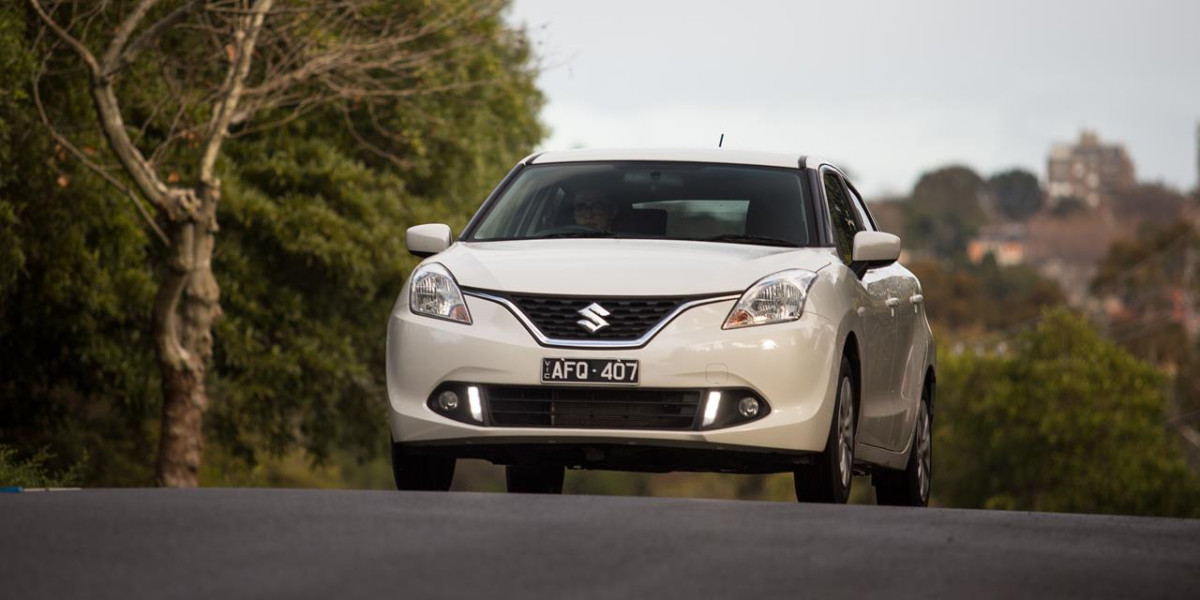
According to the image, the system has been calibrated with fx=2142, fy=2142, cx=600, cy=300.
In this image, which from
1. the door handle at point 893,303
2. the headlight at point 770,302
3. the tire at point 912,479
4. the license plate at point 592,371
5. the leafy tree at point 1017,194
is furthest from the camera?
the leafy tree at point 1017,194

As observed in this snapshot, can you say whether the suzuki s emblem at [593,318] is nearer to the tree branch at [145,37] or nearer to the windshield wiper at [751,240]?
the windshield wiper at [751,240]

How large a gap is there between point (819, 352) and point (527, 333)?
1.21m

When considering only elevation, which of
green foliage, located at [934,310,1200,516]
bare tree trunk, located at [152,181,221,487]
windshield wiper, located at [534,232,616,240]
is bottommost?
green foliage, located at [934,310,1200,516]

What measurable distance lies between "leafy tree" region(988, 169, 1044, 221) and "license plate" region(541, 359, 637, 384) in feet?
596

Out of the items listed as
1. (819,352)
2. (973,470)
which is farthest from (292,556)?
(973,470)

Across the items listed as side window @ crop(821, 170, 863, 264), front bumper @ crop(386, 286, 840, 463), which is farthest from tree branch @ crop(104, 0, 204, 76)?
front bumper @ crop(386, 286, 840, 463)

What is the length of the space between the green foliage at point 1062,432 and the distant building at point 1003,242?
97.8 meters

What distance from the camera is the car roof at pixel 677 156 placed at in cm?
1034

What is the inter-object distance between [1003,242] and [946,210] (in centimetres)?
1142

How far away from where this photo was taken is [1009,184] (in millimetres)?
190375

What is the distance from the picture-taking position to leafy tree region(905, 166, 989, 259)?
502 ft

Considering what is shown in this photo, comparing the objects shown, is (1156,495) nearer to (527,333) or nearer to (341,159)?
(341,159)

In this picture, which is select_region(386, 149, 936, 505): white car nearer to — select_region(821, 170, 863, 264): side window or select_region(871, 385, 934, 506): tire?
select_region(821, 170, 863, 264): side window

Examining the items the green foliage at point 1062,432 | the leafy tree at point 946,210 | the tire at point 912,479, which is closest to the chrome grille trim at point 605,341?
the tire at point 912,479
